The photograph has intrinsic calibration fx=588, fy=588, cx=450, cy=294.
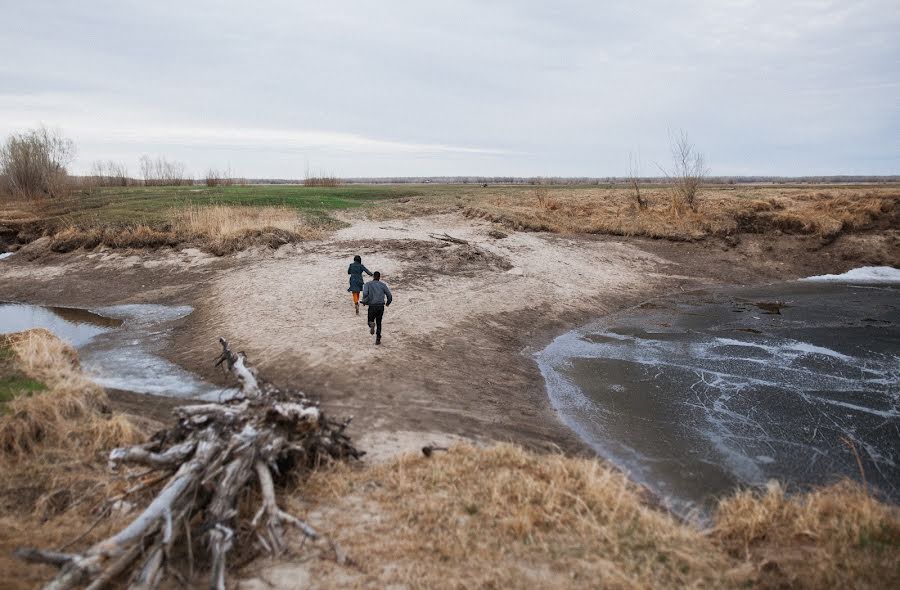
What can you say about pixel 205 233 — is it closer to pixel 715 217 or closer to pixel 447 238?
pixel 447 238

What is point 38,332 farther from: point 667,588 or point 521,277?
point 521,277

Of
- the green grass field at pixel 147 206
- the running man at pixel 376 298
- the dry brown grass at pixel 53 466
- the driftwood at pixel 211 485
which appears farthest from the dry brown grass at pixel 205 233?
the driftwood at pixel 211 485

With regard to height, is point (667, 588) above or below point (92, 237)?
below

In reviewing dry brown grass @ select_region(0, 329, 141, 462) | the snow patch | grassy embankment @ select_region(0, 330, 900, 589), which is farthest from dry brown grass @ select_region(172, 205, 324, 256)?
the snow patch

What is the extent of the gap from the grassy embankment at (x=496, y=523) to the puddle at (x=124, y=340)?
2.74m

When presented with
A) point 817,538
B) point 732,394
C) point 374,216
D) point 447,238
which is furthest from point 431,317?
point 374,216

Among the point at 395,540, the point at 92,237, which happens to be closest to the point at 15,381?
the point at 395,540

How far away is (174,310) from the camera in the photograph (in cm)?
1644

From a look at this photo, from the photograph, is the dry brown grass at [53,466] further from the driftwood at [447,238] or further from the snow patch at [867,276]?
the snow patch at [867,276]

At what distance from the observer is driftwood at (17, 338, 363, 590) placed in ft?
14.6

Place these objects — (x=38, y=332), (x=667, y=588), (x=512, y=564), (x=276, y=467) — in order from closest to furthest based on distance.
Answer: (x=667, y=588) → (x=512, y=564) → (x=276, y=467) → (x=38, y=332)

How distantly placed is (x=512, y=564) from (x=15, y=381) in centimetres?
Result: 785

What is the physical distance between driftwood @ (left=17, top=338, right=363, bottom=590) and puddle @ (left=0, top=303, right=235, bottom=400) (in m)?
2.35

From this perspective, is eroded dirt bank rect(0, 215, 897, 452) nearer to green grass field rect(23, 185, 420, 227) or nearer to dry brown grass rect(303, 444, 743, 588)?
dry brown grass rect(303, 444, 743, 588)
